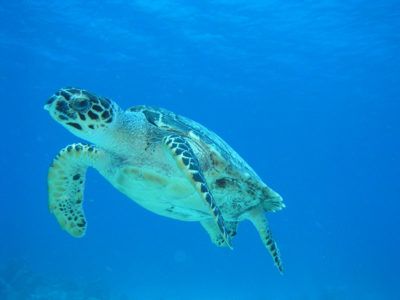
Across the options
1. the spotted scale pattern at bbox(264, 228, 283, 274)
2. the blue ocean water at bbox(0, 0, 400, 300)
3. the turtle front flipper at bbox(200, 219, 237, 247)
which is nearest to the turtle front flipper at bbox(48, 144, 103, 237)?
the turtle front flipper at bbox(200, 219, 237, 247)

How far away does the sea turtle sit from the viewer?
4.76 meters

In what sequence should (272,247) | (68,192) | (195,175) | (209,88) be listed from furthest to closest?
1. (209,88)
2. (272,247)
3. (68,192)
4. (195,175)

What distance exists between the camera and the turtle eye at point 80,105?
15.3ft

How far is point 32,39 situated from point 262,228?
24624 mm

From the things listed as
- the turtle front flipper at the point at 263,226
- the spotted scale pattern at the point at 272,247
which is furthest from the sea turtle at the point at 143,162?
the spotted scale pattern at the point at 272,247

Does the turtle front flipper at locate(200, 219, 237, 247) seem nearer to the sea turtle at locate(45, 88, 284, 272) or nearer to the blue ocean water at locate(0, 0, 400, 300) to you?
the sea turtle at locate(45, 88, 284, 272)

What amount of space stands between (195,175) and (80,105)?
156cm

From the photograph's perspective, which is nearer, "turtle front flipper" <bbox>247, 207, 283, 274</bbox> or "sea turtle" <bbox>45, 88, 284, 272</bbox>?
"sea turtle" <bbox>45, 88, 284, 272</bbox>

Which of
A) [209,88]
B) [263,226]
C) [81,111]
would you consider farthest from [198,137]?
[209,88]

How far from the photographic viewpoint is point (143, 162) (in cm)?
528

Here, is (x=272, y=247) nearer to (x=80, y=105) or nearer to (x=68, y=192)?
(x=68, y=192)

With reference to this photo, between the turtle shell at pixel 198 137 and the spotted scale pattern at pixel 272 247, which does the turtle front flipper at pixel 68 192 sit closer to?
the turtle shell at pixel 198 137

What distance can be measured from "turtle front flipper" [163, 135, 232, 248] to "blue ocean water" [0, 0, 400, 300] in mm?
14372

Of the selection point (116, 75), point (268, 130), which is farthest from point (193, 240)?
point (116, 75)
